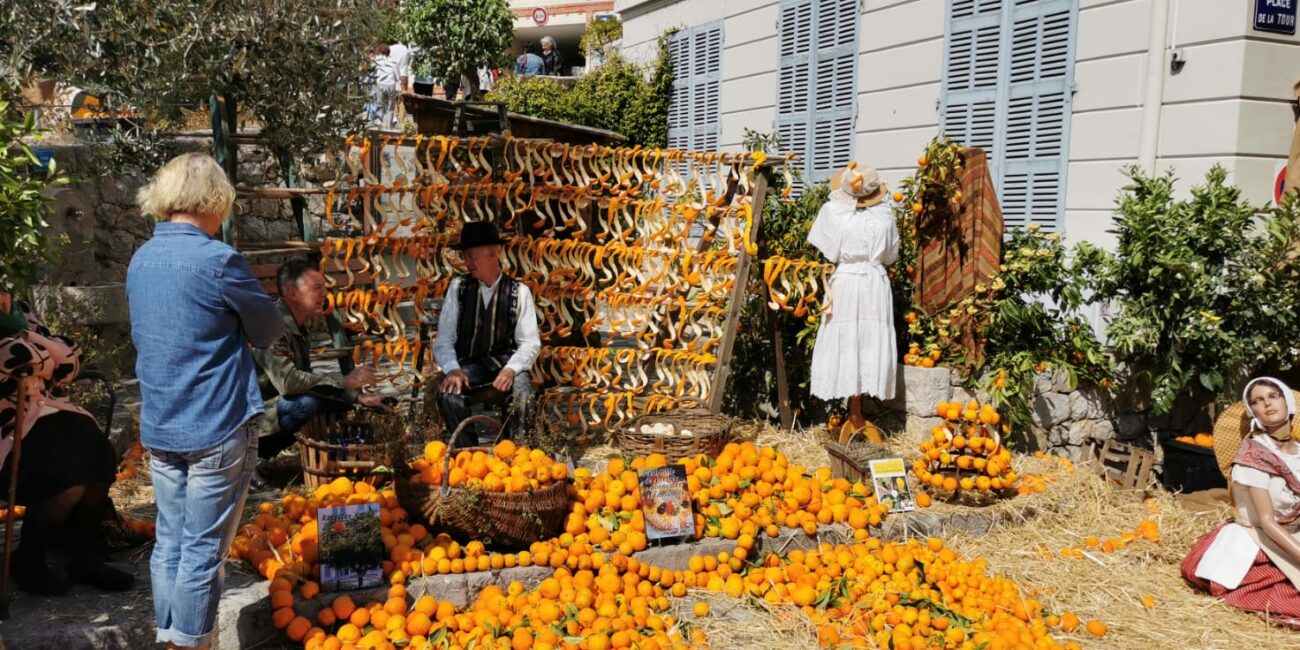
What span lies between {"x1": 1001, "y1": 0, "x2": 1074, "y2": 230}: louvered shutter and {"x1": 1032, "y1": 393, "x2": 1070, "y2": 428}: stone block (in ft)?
6.12

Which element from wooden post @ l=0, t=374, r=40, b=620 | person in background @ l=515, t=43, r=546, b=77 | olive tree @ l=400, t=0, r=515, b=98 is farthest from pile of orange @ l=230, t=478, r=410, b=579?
person in background @ l=515, t=43, r=546, b=77

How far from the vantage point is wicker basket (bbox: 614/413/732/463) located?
499 centimetres

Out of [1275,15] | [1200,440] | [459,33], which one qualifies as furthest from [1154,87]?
[459,33]

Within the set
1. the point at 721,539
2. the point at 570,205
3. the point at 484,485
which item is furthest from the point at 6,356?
the point at 570,205

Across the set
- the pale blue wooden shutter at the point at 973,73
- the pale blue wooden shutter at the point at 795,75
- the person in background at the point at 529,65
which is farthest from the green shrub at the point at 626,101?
the pale blue wooden shutter at the point at 973,73

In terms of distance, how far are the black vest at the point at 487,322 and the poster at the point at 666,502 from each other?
1465 millimetres

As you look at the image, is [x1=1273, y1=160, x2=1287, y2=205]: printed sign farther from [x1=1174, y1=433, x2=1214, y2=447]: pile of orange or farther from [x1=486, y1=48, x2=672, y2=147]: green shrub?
[x1=486, y1=48, x2=672, y2=147]: green shrub

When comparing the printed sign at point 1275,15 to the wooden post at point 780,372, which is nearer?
the printed sign at point 1275,15

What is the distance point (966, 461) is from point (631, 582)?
2095 millimetres

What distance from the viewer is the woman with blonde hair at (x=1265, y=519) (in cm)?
391

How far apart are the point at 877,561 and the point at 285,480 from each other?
10.0 feet

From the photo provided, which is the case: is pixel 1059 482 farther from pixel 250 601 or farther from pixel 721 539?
pixel 250 601

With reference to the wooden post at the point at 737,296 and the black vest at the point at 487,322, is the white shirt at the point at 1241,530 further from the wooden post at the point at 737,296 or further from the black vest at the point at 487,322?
the black vest at the point at 487,322

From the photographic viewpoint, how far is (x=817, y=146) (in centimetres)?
967
